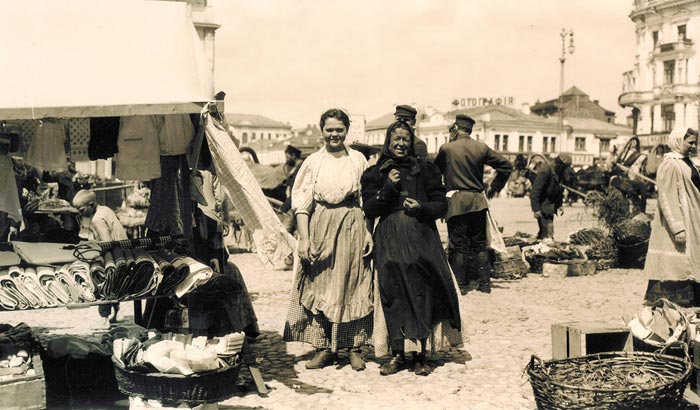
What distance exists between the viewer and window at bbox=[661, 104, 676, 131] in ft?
222

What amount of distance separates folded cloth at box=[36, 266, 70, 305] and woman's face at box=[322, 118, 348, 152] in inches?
97.3

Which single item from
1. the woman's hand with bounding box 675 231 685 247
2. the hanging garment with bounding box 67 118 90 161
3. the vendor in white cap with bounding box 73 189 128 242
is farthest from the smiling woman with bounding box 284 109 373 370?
the woman's hand with bounding box 675 231 685 247

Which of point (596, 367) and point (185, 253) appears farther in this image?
point (185, 253)

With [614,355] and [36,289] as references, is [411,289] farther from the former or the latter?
[36,289]

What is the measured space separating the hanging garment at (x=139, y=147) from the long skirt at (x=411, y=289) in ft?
6.66

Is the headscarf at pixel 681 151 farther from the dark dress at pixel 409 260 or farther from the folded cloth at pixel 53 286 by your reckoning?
the folded cloth at pixel 53 286

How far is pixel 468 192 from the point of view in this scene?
9.95 meters

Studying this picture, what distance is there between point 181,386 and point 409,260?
2356mm

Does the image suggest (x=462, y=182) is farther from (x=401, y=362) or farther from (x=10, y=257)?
(x=10, y=257)

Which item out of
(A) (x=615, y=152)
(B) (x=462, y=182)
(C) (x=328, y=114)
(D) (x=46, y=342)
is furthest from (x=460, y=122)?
(A) (x=615, y=152)

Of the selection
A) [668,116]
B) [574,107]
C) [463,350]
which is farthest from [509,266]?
[574,107]

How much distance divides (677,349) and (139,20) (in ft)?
14.5

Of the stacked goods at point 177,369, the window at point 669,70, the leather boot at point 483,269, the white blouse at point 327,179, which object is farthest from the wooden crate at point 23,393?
A: the window at point 669,70

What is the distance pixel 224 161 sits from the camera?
17.7 feet
